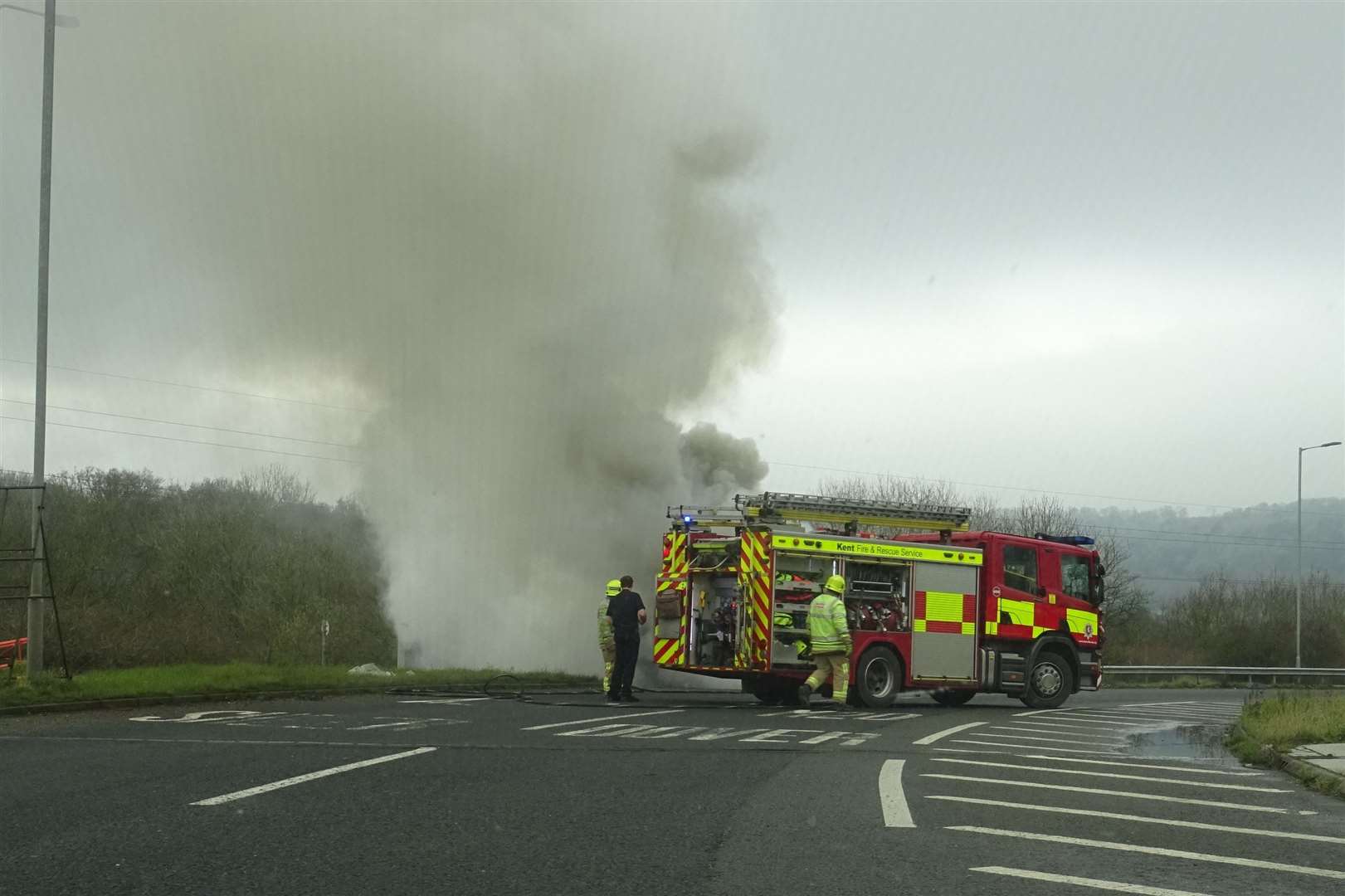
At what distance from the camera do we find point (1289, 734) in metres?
12.1

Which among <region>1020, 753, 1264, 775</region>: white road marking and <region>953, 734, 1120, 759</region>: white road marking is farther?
<region>953, 734, 1120, 759</region>: white road marking

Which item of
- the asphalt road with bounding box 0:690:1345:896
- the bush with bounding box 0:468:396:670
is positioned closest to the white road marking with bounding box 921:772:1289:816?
the asphalt road with bounding box 0:690:1345:896

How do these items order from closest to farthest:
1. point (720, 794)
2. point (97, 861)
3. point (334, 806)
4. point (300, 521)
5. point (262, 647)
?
point (97, 861) < point (334, 806) < point (720, 794) < point (262, 647) < point (300, 521)

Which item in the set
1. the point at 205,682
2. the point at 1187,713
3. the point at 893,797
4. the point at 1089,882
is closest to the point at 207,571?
the point at 205,682

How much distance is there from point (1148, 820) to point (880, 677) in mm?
11418

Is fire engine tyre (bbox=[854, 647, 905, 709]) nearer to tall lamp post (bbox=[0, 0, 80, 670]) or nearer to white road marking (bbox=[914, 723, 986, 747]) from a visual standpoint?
white road marking (bbox=[914, 723, 986, 747])

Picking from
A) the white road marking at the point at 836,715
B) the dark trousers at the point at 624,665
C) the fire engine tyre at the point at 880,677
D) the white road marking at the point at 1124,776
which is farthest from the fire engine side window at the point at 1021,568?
the white road marking at the point at 1124,776

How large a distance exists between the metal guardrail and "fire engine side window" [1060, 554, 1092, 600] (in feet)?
55.2

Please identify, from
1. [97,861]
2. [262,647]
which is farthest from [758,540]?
[262,647]

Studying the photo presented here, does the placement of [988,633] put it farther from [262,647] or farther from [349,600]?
[349,600]

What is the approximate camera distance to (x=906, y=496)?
4972 cm

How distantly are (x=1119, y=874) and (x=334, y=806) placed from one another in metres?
4.12

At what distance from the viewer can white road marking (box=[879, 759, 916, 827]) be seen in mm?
6898

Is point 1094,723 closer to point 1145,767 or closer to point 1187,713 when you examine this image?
point 1187,713
